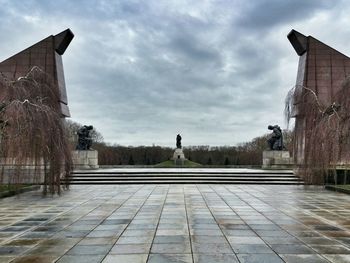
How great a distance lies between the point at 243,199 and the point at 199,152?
45261mm

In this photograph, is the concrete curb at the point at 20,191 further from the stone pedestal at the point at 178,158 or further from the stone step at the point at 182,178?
the stone pedestal at the point at 178,158

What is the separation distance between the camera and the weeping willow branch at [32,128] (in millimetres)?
12242

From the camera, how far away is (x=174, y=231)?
721cm

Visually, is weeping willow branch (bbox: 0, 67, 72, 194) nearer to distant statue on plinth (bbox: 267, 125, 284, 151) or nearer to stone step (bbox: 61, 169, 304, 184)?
stone step (bbox: 61, 169, 304, 184)

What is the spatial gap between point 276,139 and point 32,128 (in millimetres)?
18934

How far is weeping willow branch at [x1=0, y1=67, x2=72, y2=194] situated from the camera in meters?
12.2

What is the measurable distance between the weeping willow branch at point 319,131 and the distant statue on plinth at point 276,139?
9871mm

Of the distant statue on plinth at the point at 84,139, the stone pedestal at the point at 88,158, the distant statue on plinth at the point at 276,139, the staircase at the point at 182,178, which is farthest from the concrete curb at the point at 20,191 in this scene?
the distant statue on plinth at the point at 276,139

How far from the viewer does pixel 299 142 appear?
1730 centimetres

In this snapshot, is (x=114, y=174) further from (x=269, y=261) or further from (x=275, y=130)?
(x=269, y=261)

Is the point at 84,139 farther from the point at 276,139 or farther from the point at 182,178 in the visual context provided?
the point at 276,139

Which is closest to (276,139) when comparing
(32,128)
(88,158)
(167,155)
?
(88,158)

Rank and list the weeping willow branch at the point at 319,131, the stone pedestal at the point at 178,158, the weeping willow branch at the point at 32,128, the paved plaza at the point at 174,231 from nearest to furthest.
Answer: the paved plaza at the point at 174,231, the weeping willow branch at the point at 32,128, the weeping willow branch at the point at 319,131, the stone pedestal at the point at 178,158

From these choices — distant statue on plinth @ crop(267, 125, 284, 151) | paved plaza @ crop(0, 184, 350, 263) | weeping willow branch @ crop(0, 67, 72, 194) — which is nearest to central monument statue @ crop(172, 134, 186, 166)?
distant statue on plinth @ crop(267, 125, 284, 151)
